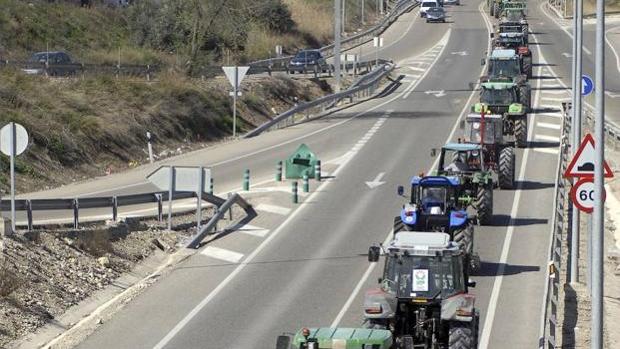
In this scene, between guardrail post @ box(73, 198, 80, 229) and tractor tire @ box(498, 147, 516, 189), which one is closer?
guardrail post @ box(73, 198, 80, 229)

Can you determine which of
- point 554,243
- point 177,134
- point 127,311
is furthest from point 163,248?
point 177,134

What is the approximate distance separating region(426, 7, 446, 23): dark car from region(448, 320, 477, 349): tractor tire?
90478 millimetres

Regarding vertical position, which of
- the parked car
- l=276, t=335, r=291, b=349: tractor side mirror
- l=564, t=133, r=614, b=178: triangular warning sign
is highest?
the parked car

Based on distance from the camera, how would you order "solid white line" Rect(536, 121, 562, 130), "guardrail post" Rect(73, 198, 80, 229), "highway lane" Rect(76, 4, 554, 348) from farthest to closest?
1. "solid white line" Rect(536, 121, 562, 130)
2. "guardrail post" Rect(73, 198, 80, 229)
3. "highway lane" Rect(76, 4, 554, 348)

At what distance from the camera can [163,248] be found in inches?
1208

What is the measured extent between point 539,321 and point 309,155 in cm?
1728

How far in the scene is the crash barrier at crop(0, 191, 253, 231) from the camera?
27.7 meters

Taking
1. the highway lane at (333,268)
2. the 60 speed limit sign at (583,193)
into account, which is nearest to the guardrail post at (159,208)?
the highway lane at (333,268)

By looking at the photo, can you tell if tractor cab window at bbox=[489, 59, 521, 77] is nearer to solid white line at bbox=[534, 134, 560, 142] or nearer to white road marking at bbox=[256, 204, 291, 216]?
solid white line at bbox=[534, 134, 560, 142]

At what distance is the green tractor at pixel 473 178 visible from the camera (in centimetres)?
3167

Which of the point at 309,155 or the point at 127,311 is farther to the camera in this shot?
the point at 309,155

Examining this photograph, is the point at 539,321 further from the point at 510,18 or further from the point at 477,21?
the point at 477,21

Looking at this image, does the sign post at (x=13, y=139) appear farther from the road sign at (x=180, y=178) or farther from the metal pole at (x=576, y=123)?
the metal pole at (x=576, y=123)

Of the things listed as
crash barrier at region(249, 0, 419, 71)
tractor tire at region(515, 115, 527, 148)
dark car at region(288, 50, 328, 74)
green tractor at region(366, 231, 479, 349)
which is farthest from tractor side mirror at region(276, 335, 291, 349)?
dark car at region(288, 50, 328, 74)
